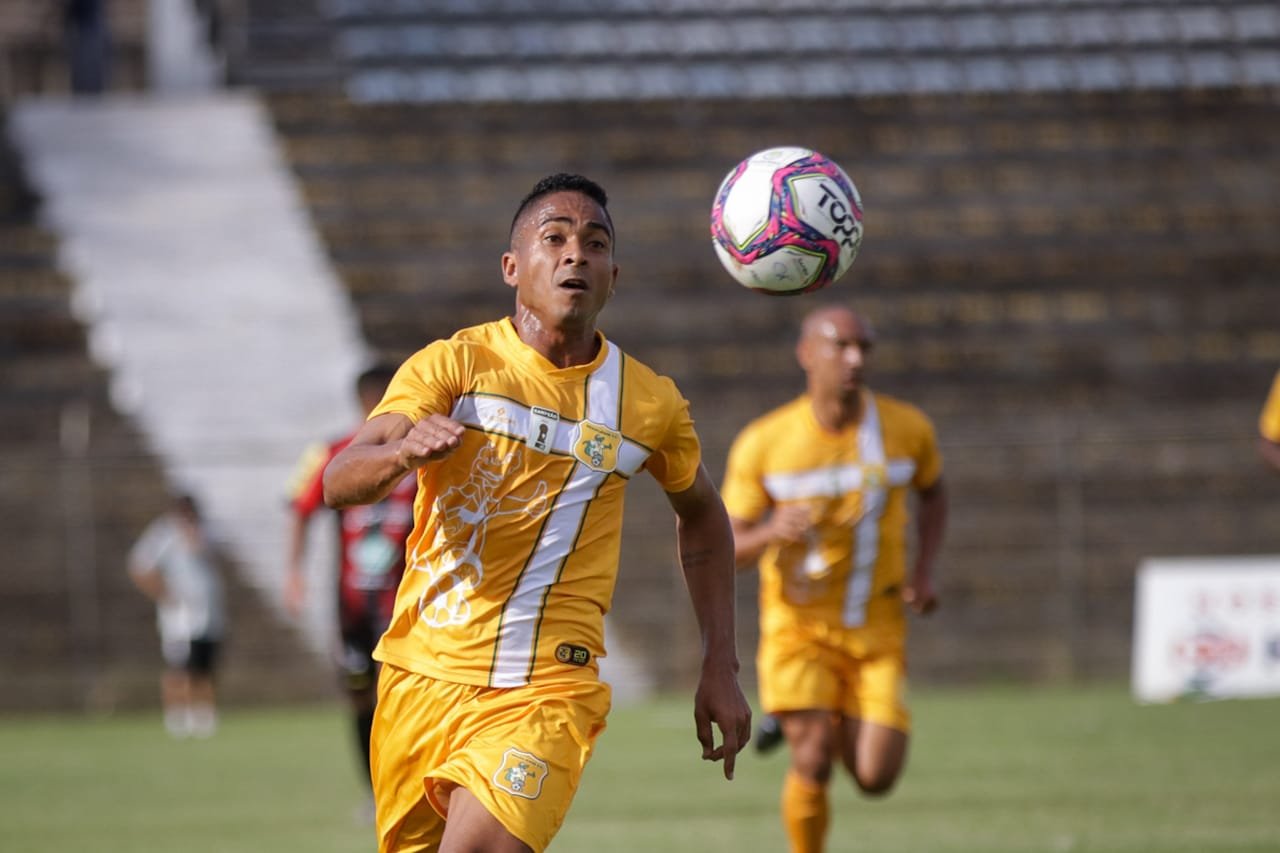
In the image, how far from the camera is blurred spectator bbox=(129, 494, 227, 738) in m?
17.1

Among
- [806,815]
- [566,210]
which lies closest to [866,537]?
[806,815]

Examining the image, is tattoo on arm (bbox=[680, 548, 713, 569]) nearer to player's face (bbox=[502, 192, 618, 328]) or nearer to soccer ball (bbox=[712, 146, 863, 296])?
player's face (bbox=[502, 192, 618, 328])

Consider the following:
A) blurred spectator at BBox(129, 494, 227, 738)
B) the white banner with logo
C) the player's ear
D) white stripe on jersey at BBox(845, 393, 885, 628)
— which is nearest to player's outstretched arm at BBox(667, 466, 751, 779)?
the player's ear

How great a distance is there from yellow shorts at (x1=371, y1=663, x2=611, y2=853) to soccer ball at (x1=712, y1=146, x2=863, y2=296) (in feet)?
5.17

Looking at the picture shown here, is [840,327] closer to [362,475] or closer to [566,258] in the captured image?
[566,258]

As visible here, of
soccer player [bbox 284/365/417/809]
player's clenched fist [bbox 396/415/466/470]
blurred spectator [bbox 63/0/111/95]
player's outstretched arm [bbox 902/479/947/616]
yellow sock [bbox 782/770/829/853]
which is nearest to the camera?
player's clenched fist [bbox 396/415/466/470]

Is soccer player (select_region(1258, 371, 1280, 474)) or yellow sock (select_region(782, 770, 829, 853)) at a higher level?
soccer player (select_region(1258, 371, 1280, 474))

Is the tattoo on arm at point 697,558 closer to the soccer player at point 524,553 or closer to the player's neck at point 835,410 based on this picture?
the soccer player at point 524,553

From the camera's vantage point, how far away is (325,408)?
20031 millimetres

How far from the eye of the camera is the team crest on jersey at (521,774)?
4500 millimetres

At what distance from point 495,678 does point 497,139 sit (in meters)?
18.6

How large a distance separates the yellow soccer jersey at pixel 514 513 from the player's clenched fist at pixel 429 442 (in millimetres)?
512

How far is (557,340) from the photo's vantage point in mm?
4836

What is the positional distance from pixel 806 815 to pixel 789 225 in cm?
281
